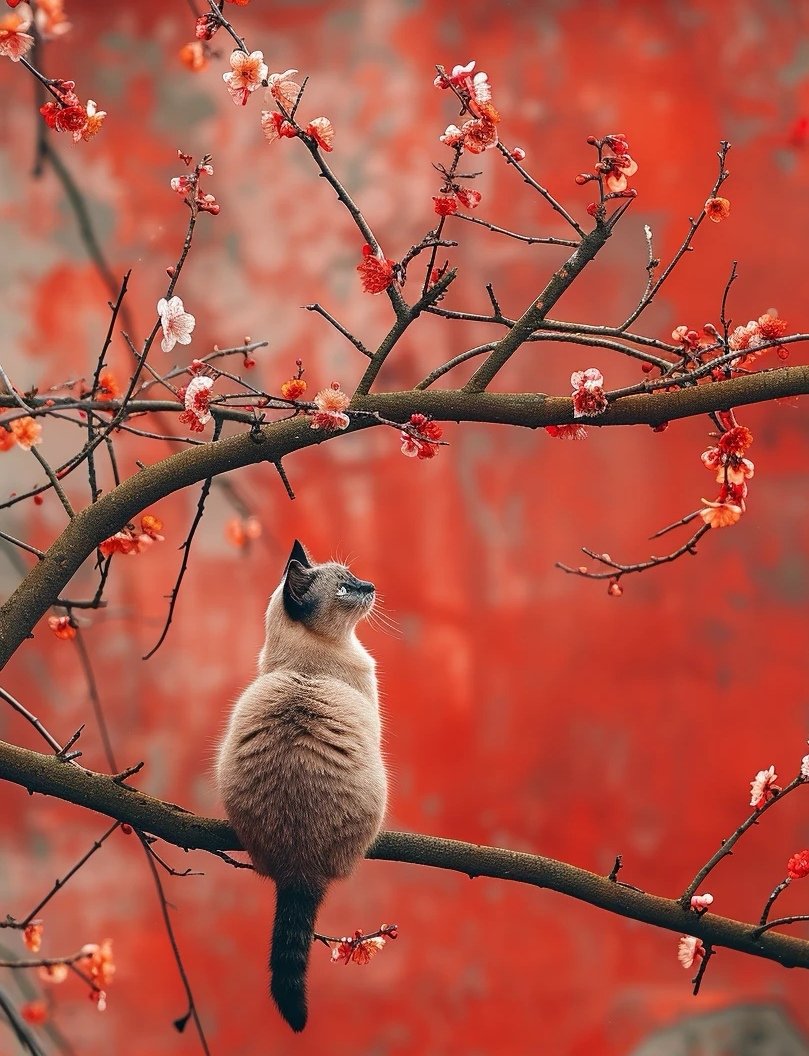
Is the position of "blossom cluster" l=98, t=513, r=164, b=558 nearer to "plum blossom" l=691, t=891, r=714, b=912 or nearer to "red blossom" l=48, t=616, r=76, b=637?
"red blossom" l=48, t=616, r=76, b=637

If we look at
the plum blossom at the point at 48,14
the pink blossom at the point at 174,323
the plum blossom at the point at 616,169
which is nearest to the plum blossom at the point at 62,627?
the pink blossom at the point at 174,323

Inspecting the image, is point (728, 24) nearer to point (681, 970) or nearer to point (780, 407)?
point (780, 407)

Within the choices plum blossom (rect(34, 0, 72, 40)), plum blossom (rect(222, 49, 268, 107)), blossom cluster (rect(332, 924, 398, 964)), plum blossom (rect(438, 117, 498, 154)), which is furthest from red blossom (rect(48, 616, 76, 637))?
plum blossom (rect(34, 0, 72, 40))

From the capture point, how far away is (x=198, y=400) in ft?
5.12

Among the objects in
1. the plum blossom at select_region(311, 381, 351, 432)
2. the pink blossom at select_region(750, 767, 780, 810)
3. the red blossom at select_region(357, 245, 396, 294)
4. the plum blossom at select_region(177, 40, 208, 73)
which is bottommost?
the pink blossom at select_region(750, 767, 780, 810)

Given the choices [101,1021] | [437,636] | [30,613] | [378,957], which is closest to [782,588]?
[437,636]

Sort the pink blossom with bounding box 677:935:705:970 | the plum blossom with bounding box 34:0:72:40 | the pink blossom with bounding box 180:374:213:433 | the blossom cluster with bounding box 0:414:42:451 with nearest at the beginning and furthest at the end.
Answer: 1. the pink blossom with bounding box 180:374:213:433
2. the pink blossom with bounding box 677:935:705:970
3. the blossom cluster with bounding box 0:414:42:451
4. the plum blossom with bounding box 34:0:72:40

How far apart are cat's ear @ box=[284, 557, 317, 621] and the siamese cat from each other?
0.19 metres

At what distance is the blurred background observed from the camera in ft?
12.0

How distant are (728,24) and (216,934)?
126 inches

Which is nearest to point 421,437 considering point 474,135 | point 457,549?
point 474,135

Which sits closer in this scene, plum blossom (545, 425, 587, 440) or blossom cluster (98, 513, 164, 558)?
plum blossom (545, 425, 587, 440)

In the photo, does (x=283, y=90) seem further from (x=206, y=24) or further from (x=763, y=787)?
(x=763, y=787)

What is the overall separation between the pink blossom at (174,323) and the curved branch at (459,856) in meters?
0.58
